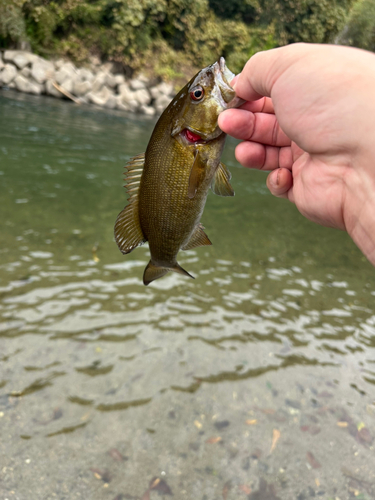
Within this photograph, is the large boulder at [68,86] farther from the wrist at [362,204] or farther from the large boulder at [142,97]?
the wrist at [362,204]

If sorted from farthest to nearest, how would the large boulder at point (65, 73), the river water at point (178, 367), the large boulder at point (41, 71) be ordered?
the large boulder at point (65, 73) < the large boulder at point (41, 71) < the river water at point (178, 367)

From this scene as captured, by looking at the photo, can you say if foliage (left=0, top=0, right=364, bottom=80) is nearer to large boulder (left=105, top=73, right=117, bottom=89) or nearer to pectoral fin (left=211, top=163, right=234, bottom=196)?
large boulder (left=105, top=73, right=117, bottom=89)

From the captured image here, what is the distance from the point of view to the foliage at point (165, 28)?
23.6 metres

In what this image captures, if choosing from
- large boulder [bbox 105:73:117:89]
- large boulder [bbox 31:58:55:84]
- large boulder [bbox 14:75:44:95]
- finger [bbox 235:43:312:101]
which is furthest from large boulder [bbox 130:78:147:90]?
finger [bbox 235:43:312:101]

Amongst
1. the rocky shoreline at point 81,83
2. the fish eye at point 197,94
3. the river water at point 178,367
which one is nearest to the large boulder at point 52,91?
the rocky shoreline at point 81,83

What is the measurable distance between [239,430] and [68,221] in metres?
4.85

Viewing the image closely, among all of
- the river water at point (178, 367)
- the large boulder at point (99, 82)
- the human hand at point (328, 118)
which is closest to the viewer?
the human hand at point (328, 118)

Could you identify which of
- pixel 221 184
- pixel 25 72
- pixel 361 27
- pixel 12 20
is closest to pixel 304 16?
pixel 361 27

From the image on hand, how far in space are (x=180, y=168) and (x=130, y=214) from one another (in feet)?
1.15

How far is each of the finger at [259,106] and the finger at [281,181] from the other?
1.25 ft

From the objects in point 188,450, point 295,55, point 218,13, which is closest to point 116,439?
point 188,450

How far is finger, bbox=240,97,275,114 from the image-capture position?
87.4 inches

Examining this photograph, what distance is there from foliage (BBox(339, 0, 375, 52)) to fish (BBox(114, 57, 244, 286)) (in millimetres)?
39134

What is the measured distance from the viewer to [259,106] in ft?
7.82
